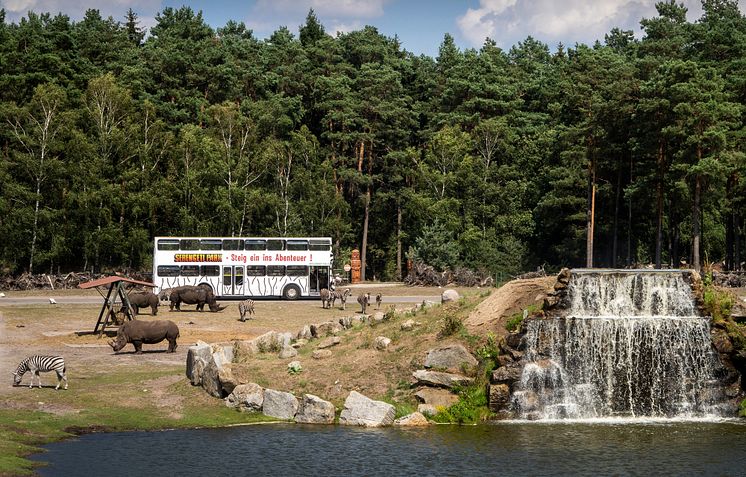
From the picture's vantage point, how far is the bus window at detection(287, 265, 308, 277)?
7481cm

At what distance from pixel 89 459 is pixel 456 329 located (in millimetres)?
16371

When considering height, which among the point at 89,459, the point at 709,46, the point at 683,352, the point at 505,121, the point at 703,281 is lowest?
the point at 89,459

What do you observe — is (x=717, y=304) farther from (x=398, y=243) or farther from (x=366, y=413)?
(x=398, y=243)

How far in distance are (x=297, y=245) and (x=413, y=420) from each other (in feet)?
138

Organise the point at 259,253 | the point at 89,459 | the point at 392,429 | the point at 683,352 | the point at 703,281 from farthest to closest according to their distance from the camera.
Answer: the point at 259,253 < the point at 703,281 < the point at 683,352 < the point at 392,429 < the point at 89,459

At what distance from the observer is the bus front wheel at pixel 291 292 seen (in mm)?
74688

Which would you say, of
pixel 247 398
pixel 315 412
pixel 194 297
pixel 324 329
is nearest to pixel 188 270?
pixel 194 297

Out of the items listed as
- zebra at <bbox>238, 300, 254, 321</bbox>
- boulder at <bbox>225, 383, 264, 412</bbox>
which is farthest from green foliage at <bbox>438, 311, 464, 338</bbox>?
zebra at <bbox>238, 300, 254, 321</bbox>

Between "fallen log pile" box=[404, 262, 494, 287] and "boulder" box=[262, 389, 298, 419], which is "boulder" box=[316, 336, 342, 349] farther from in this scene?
"fallen log pile" box=[404, 262, 494, 287]

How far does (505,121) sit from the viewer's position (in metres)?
108

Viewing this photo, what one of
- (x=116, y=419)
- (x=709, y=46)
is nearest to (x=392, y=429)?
(x=116, y=419)

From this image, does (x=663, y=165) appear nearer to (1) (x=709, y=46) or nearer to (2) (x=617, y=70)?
(2) (x=617, y=70)

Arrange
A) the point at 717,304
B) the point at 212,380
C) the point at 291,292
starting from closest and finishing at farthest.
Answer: the point at 212,380
the point at 717,304
the point at 291,292

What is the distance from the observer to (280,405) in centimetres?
3434
